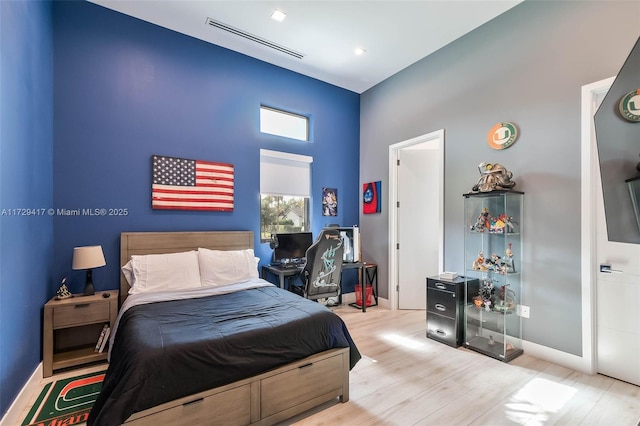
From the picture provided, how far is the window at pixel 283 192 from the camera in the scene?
4.15 m

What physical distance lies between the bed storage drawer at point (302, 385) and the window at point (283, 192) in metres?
2.32

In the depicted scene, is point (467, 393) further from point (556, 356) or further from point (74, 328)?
point (74, 328)

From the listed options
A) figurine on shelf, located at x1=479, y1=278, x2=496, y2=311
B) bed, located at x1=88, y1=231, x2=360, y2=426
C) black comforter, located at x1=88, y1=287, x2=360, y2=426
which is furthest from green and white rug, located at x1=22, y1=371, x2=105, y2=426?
figurine on shelf, located at x1=479, y1=278, x2=496, y2=311

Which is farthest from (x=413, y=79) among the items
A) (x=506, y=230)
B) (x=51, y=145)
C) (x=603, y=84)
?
(x=51, y=145)

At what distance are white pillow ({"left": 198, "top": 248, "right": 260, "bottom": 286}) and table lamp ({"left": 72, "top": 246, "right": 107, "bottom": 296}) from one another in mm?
896

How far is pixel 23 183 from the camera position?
2.13m

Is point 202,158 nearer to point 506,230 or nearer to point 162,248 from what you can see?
point 162,248

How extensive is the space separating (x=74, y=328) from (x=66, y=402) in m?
0.92

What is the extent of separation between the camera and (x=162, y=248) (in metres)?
3.27

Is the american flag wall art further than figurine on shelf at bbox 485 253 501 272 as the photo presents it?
Yes

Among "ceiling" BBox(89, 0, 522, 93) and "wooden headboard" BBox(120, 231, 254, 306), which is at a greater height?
"ceiling" BBox(89, 0, 522, 93)

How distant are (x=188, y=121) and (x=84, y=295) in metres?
2.14

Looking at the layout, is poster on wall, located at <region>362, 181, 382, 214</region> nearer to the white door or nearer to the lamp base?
the white door

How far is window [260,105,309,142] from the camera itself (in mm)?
4234
